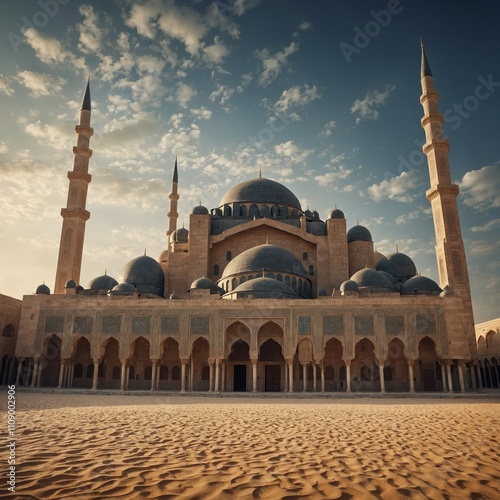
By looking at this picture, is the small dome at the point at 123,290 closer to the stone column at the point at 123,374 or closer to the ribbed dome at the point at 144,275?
the ribbed dome at the point at 144,275

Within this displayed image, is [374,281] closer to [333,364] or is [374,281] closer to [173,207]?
[333,364]

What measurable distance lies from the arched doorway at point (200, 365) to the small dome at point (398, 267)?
1575 cm

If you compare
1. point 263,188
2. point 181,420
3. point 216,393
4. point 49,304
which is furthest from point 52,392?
point 263,188

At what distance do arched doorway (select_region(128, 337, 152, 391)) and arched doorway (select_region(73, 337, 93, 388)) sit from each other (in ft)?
8.57

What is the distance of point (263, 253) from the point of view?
28.7m

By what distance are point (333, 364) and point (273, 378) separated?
344 centimetres

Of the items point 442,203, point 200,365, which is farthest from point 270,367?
point 442,203

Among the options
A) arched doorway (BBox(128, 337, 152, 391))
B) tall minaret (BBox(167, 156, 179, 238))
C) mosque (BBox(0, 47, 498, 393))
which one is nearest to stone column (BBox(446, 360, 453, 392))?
mosque (BBox(0, 47, 498, 393))

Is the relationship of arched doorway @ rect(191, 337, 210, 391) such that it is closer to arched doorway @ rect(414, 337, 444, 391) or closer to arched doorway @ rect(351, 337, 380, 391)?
arched doorway @ rect(351, 337, 380, 391)

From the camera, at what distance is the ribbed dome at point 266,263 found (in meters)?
28.0

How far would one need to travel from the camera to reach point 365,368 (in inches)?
940

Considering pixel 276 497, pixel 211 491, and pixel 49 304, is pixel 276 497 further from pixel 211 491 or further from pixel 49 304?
pixel 49 304

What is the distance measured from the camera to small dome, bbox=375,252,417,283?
110 ft

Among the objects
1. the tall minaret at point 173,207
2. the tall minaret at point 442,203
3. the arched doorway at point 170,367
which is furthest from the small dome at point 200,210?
the tall minaret at point 442,203
